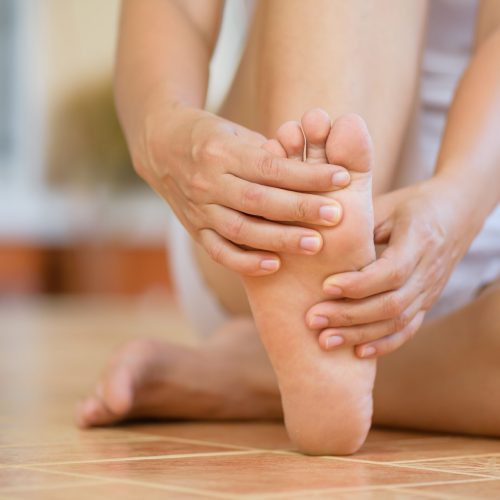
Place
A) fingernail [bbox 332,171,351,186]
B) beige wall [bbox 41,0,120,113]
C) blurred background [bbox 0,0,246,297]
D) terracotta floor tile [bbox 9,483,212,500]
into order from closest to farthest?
terracotta floor tile [bbox 9,483,212,500]
fingernail [bbox 332,171,351,186]
blurred background [bbox 0,0,246,297]
beige wall [bbox 41,0,120,113]

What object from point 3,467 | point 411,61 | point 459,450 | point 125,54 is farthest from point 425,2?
point 3,467

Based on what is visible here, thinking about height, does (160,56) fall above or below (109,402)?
above

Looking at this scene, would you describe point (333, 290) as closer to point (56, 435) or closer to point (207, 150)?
point (207, 150)

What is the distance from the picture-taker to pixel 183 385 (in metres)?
1.04

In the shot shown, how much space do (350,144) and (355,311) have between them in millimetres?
128

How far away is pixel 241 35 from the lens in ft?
4.36

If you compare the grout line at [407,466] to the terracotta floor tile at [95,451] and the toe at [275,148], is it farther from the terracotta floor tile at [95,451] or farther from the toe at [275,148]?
the toe at [275,148]

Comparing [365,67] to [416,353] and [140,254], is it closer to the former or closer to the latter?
[416,353]

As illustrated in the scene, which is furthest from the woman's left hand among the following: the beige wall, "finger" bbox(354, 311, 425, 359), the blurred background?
the beige wall

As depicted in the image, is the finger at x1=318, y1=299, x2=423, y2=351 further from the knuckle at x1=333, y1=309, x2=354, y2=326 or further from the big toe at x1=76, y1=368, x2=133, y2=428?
the big toe at x1=76, y1=368, x2=133, y2=428

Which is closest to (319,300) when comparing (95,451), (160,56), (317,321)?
(317,321)

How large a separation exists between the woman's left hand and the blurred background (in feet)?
13.3

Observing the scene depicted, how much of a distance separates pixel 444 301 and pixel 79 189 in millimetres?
4017

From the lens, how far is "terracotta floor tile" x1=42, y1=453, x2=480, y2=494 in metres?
0.68
